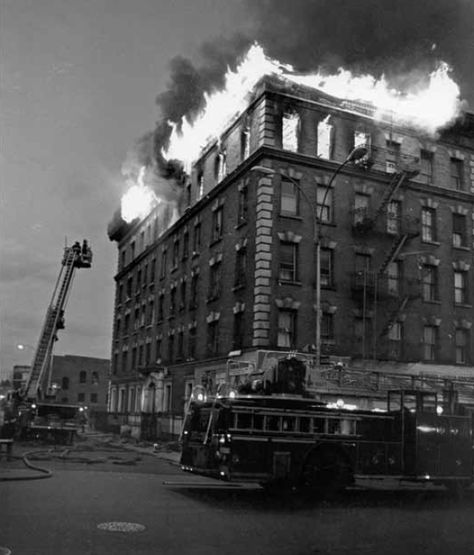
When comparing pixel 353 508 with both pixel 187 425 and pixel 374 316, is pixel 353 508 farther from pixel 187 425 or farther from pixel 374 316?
pixel 374 316

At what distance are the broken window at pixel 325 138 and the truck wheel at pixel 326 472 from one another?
1818cm

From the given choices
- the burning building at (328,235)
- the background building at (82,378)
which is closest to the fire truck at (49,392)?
the burning building at (328,235)

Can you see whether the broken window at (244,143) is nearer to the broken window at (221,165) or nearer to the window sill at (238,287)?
the broken window at (221,165)

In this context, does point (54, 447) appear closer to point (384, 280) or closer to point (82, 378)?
point (384, 280)

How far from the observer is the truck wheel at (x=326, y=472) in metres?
14.2

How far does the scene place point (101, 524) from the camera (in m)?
9.63

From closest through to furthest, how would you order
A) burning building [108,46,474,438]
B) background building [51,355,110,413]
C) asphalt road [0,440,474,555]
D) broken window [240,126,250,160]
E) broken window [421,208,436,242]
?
asphalt road [0,440,474,555], burning building [108,46,474,438], broken window [240,126,250,160], broken window [421,208,436,242], background building [51,355,110,413]

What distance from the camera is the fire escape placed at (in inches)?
1134

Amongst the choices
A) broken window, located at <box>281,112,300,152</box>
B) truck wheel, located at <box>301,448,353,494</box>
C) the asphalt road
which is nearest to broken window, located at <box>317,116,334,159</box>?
broken window, located at <box>281,112,300,152</box>

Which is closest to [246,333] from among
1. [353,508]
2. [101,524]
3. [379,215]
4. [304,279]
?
[304,279]

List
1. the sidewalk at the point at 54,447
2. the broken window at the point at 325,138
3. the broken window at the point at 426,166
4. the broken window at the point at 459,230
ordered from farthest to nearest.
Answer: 1. the broken window at the point at 459,230
2. the broken window at the point at 426,166
3. the broken window at the point at 325,138
4. the sidewalk at the point at 54,447

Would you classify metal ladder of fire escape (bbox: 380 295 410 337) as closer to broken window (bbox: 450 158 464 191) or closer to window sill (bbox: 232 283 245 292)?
window sill (bbox: 232 283 245 292)

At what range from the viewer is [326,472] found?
47.4ft

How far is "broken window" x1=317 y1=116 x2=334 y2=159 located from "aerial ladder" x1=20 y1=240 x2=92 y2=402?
1235 centimetres
